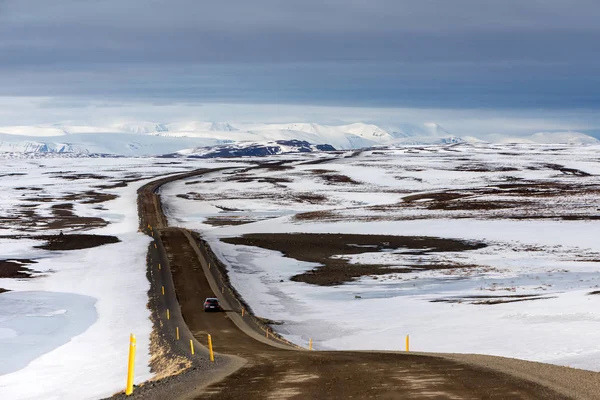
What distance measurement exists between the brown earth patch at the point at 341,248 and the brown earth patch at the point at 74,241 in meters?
13.4

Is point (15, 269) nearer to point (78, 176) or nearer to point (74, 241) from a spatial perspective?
point (74, 241)

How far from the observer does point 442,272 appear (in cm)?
5241

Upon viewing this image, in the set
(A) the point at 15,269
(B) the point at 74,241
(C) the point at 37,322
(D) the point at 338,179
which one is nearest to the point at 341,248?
(A) the point at 15,269

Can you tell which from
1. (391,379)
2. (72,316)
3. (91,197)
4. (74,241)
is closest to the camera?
(391,379)

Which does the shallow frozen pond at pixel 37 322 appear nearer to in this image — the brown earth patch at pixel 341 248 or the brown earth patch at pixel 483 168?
the brown earth patch at pixel 341 248

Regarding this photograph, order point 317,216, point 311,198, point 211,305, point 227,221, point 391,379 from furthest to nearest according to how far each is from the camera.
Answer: point 311,198 → point 227,221 → point 317,216 → point 211,305 → point 391,379

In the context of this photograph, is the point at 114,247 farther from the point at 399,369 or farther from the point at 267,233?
the point at 399,369

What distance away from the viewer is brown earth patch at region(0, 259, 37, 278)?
5425 centimetres

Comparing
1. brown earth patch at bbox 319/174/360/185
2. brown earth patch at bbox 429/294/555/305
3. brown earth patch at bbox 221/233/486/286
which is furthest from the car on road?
brown earth patch at bbox 319/174/360/185

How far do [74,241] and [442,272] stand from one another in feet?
137

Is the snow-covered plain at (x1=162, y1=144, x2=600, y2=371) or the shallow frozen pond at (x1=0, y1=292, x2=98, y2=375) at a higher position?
the snow-covered plain at (x1=162, y1=144, x2=600, y2=371)

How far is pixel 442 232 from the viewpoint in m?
74.1

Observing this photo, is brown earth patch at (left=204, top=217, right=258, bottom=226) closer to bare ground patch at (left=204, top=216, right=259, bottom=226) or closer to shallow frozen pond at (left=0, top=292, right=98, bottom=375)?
bare ground patch at (left=204, top=216, right=259, bottom=226)

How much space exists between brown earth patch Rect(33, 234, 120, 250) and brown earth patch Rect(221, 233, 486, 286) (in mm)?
13392
